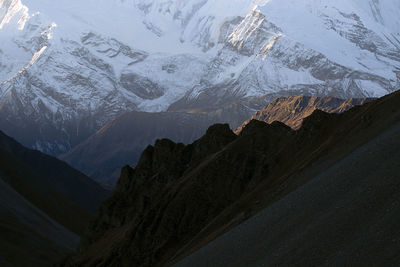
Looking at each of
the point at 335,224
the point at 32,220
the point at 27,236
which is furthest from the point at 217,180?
the point at 32,220

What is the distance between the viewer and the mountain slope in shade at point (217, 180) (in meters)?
50.7

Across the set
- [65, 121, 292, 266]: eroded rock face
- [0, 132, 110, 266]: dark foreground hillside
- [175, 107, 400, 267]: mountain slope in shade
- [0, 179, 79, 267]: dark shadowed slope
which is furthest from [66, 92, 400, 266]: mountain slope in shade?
[0, 132, 110, 266]: dark foreground hillside

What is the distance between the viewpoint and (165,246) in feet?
216

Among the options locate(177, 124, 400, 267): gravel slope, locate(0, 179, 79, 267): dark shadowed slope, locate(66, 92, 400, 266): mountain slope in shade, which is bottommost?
locate(177, 124, 400, 267): gravel slope

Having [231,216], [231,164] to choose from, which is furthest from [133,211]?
[231,216]

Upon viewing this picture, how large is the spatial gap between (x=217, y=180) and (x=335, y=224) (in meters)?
40.7

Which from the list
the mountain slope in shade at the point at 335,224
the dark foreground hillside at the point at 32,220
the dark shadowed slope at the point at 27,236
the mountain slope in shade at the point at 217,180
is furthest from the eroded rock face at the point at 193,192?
the dark foreground hillside at the point at 32,220

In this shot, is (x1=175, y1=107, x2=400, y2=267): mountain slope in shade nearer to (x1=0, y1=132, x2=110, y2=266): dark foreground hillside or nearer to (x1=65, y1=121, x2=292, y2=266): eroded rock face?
(x1=65, y1=121, x2=292, y2=266): eroded rock face

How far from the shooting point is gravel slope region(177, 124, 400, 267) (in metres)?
27.3

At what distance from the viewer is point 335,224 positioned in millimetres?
31000

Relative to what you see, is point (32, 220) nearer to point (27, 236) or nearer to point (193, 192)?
point (27, 236)

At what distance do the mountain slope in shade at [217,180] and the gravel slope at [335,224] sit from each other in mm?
655

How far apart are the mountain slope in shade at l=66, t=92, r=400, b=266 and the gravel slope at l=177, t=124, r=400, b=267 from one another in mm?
655

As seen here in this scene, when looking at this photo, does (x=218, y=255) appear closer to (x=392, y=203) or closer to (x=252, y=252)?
(x=252, y=252)
